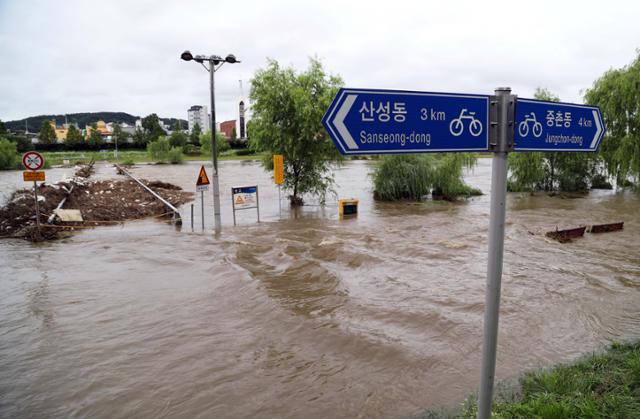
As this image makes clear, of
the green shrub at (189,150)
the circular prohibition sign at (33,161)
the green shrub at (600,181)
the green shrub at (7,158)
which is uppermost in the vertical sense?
the green shrub at (189,150)

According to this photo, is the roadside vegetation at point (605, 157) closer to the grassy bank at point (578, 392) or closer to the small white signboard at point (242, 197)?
the small white signboard at point (242, 197)

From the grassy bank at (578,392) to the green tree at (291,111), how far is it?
1642cm

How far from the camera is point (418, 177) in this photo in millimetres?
23734

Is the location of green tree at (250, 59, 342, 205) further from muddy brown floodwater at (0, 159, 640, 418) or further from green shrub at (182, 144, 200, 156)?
green shrub at (182, 144, 200, 156)

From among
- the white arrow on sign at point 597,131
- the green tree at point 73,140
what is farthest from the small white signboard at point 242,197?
the green tree at point 73,140

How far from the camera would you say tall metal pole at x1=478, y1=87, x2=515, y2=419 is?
6.86 ft

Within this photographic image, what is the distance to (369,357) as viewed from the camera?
229 inches

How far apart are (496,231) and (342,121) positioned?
0.94 metres

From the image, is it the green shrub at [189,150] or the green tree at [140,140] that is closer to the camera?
the green shrub at [189,150]

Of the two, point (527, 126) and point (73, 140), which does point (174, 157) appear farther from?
point (527, 126)

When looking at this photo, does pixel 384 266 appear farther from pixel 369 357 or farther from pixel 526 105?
pixel 526 105

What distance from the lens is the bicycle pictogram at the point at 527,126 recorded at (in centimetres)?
225

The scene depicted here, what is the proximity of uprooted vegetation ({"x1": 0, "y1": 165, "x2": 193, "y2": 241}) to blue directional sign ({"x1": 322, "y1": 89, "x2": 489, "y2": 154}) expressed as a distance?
14722 mm

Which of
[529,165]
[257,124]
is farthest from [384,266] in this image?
[529,165]
